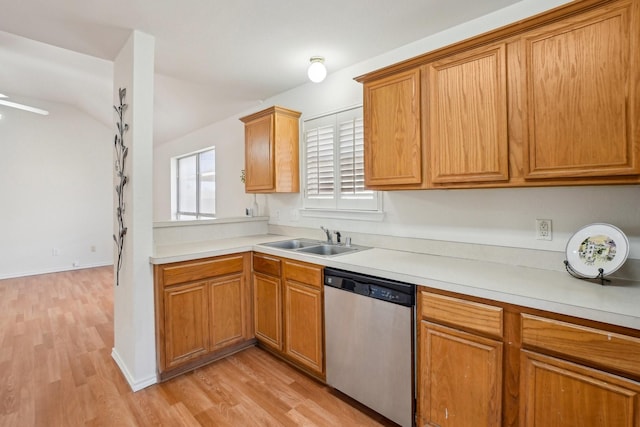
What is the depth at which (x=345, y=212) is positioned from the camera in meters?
2.79

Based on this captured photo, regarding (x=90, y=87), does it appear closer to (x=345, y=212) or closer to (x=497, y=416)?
(x=345, y=212)

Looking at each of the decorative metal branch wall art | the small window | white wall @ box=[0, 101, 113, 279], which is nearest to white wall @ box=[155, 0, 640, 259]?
the decorative metal branch wall art

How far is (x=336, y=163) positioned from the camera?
2.84 meters

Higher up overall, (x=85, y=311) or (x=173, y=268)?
(x=173, y=268)

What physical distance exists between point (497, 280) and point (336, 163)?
5.57ft

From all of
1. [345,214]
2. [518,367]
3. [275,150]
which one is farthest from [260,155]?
[518,367]

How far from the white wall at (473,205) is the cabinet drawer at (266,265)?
2.29 ft

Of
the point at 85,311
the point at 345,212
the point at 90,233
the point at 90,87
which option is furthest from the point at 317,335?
the point at 90,233

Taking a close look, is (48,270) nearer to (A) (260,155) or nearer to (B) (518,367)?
(A) (260,155)

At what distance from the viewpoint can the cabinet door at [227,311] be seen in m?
2.47

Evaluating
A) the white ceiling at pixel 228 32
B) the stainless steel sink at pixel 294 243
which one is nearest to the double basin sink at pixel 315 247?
the stainless steel sink at pixel 294 243

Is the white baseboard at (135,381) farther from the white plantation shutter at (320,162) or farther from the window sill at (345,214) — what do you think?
the white plantation shutter at (320,162)

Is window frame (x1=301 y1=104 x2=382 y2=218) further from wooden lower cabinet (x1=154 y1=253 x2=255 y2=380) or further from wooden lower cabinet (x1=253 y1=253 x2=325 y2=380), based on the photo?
wooden lower cabinet (x1=154 y1=253 x2=255 y2=380)

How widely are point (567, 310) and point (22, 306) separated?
5220 mm
